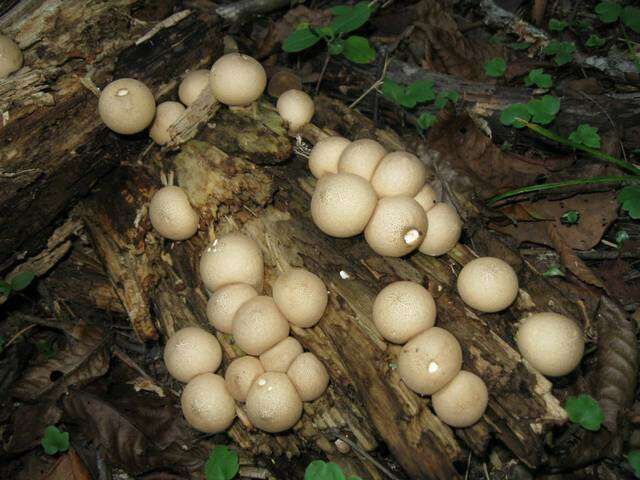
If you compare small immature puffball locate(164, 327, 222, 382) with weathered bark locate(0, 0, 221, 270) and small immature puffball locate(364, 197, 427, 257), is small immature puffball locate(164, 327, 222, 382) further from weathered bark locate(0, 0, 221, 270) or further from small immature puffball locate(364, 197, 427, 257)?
weathered bark locate(0, 0, 221, 270)

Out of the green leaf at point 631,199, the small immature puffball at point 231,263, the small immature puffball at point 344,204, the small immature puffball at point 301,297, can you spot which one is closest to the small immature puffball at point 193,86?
the small immature puffball at point 231,263

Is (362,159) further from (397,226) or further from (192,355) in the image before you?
(192,355)

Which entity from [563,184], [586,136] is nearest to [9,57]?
[563,184]

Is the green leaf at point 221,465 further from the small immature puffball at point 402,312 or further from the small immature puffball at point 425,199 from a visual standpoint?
the small immature puffball at point 425,199

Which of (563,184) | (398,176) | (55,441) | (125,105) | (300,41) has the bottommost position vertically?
(55,441)

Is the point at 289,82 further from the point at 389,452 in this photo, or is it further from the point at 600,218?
the point at 389,452

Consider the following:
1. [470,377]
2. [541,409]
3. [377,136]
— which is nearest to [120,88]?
[377,136]

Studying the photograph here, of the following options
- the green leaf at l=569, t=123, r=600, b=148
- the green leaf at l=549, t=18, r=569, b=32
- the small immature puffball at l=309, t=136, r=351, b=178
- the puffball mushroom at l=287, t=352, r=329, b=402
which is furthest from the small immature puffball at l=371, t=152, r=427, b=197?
the green leaf at l=549, t=18, r=569, b=32
